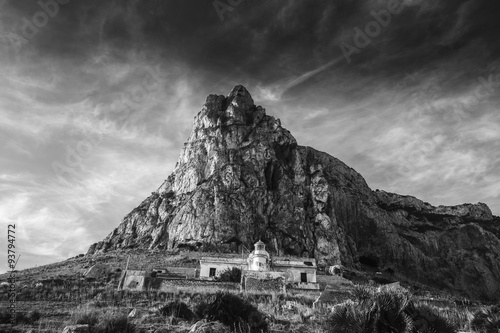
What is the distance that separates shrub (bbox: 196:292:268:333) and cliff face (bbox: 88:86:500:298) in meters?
67.3

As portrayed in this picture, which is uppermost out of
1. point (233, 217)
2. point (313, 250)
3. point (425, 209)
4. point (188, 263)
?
point (425, 209)

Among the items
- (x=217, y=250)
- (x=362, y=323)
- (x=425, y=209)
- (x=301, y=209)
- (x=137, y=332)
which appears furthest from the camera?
(x=425, y=209)

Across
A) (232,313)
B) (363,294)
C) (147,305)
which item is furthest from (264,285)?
(363,294)

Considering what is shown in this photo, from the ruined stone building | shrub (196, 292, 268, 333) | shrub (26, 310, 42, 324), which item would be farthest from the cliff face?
shrub (196, 292, 268, 333)

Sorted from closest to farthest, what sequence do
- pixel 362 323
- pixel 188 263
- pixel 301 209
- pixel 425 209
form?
1. pixel 362 323
2. pixel 188 263
3. pixel 301 209
4. pixel 425 209

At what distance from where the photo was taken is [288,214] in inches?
3748

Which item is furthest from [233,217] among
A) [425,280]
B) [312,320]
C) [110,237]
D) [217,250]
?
[312,320]

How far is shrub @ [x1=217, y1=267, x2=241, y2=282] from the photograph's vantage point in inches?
1842

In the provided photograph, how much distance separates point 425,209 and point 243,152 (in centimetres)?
6733

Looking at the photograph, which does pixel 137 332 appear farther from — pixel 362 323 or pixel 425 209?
pixel 425 209

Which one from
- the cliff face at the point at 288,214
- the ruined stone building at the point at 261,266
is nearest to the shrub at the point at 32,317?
the ruined stone building at the point at 261,266

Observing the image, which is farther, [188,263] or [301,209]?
[301,209]

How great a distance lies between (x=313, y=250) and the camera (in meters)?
89.1

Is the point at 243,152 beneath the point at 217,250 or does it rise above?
above
